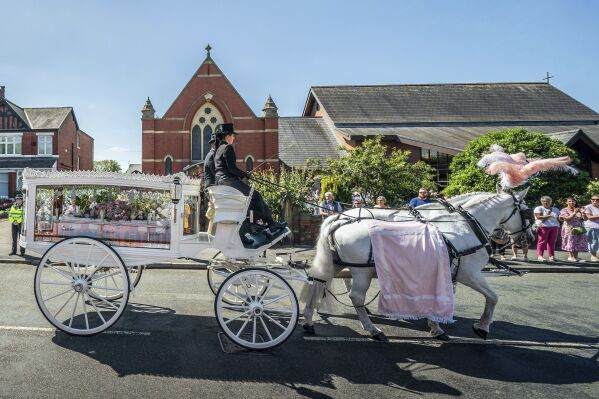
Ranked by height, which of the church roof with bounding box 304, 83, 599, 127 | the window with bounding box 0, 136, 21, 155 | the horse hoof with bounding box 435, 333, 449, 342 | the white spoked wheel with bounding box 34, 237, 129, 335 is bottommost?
the horse hoof with bounding box 435, 333, 449, 342

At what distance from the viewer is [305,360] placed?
159 inches

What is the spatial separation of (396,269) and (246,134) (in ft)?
73.2

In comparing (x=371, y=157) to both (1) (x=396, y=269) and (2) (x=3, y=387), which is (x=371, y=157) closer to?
(1) (x=396, y=269)

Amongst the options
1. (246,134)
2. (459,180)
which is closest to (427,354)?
(459,180)

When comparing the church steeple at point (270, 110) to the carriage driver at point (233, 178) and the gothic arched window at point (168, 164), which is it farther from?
the carriage driver at point (233, 178)

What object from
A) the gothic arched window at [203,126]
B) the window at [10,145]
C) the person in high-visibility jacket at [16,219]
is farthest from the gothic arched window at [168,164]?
the window at [10,145]

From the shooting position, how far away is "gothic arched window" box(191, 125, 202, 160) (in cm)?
2573

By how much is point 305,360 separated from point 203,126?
23.7 meters

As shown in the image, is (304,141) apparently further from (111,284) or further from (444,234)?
(444,234)

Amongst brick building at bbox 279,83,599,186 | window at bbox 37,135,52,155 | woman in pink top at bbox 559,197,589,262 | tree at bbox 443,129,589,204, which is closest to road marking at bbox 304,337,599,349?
woman in pink top at bbox 559,197,589,262

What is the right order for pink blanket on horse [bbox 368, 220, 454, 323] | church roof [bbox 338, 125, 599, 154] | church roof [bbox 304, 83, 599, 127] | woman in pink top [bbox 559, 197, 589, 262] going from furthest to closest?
1. church roof [bbox 304, 83, 599, 127]
2. church roof [bbox 338, 125, 599, 154]
3. woman in pink top [bbox 559, 197, 589, 262]
4. pink blanket on horse [bbox 368, 220, 454, 323]

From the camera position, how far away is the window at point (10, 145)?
106ft

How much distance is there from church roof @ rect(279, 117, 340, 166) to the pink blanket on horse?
1790 centimetres

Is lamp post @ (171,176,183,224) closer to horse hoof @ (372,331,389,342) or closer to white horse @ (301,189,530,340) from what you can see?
white horse @ (301,189,530,340)
